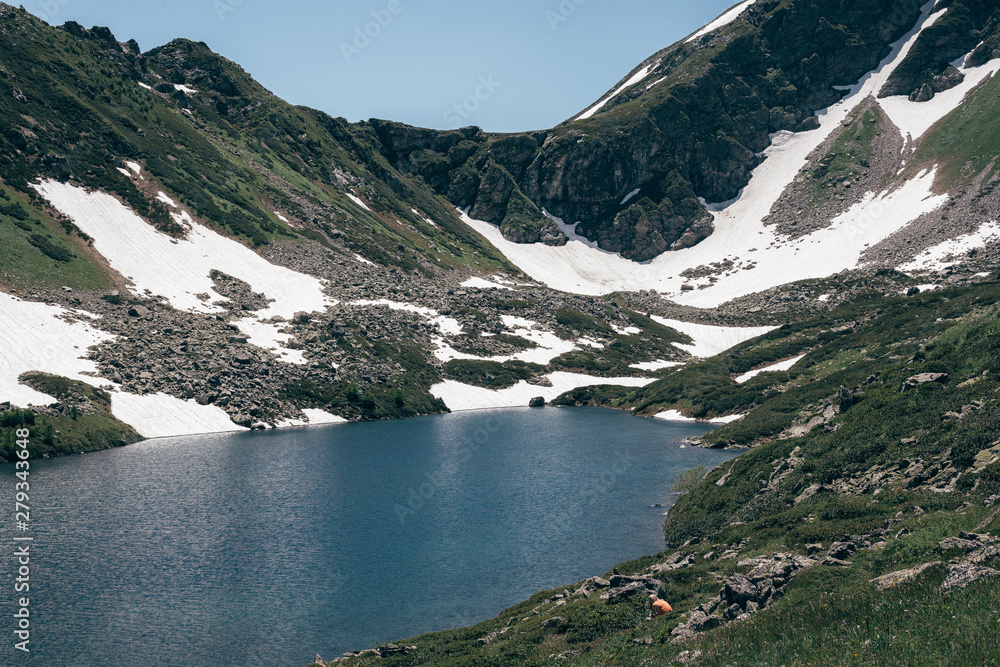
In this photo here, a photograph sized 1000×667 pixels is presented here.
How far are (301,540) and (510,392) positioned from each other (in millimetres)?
98073

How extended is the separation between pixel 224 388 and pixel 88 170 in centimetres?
8006

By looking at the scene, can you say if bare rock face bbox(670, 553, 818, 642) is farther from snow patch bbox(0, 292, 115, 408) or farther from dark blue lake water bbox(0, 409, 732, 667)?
snow patch bbox(0, 292, 115, 408)

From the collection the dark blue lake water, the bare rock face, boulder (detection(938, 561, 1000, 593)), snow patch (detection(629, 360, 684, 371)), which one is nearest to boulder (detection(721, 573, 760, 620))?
the bare rock face

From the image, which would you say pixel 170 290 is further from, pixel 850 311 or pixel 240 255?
pixel 850 311

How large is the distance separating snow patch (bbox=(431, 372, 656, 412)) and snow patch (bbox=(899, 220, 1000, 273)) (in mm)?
86927

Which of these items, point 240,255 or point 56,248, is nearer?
point 56,248

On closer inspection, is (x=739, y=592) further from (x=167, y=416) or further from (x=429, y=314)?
(x=429, y=314)

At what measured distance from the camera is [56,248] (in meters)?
123

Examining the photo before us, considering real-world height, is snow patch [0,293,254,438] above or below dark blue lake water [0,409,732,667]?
above

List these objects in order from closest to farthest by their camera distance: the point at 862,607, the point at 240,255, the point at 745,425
A: 1. the point at 862,607
2. the point at 745,425
3. the point at 240,255

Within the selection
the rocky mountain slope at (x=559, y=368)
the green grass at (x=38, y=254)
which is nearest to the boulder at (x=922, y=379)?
the rocky mountain slope at (x=559, y=368)

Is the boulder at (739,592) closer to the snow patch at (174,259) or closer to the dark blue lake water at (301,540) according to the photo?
the dark blue lake water at (301,540)

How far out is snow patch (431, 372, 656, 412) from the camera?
137m

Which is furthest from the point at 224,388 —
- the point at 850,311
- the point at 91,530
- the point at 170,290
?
the point at 850,311
